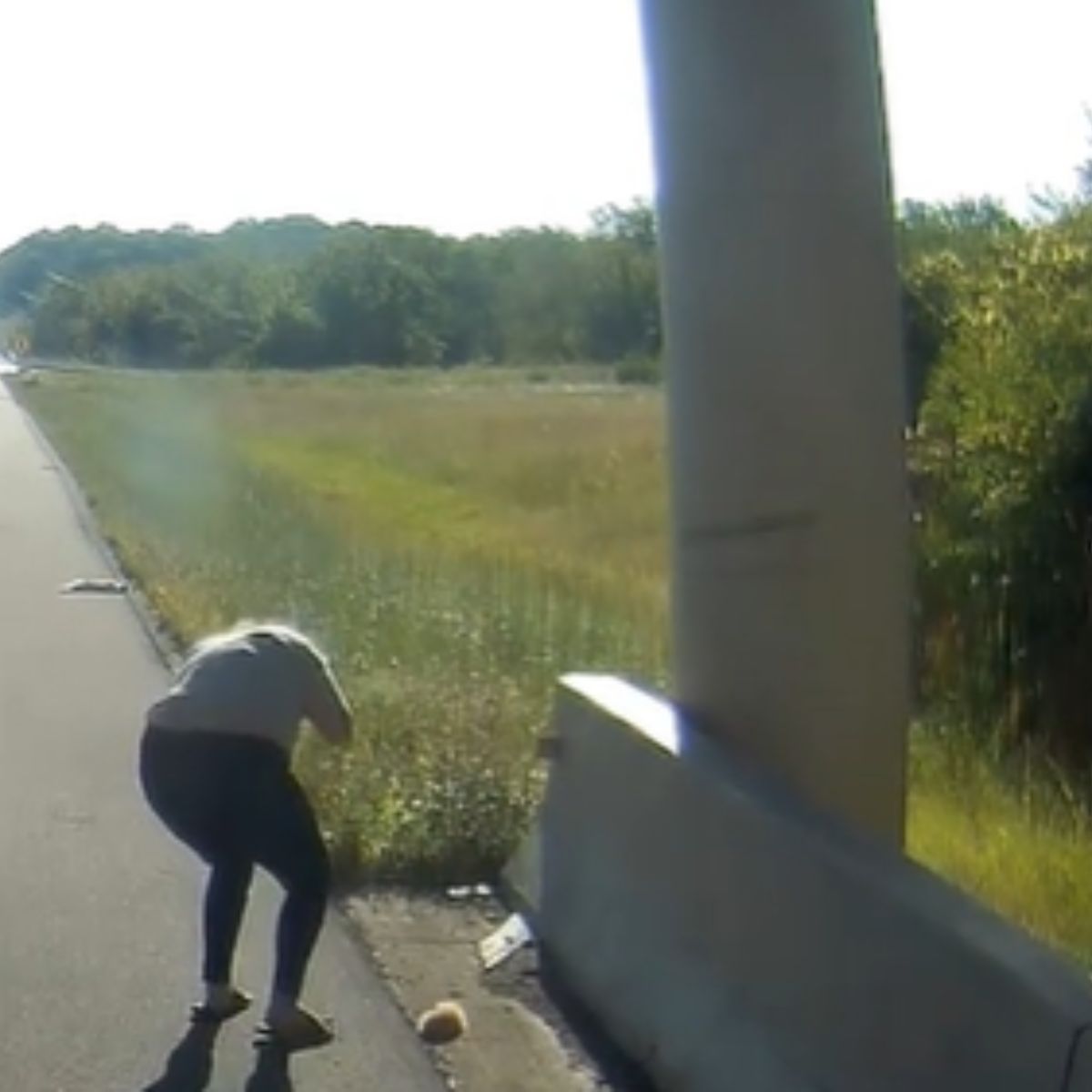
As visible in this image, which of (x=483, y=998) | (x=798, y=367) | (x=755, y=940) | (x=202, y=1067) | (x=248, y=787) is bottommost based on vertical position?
(x=483, y=998)

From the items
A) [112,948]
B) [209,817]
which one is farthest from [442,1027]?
[112,948]

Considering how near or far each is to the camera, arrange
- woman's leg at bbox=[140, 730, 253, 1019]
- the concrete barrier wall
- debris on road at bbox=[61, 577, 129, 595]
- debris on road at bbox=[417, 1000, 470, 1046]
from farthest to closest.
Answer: debris on road at bbox=[61, 577, 129, 595] → debris on road at bbox=[417, 1000, 470, 1046] → woman's leg at bbox=[140, 730, 253, 1019] → the concrete barrier wall

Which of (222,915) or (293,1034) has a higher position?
(222,915)

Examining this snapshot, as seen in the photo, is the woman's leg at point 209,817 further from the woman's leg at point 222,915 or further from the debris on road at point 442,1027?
the debris on road at point 442,1027

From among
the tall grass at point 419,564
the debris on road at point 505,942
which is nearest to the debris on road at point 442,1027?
the debris on road at point 505,942

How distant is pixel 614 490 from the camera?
44.5 metres

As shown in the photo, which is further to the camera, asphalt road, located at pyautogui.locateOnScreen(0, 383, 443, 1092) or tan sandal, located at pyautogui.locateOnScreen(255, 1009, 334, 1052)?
tan sandal, located at pyautogui.locateOnScreen(255, 1009, 334, 1052)

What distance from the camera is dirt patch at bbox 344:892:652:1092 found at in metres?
7.80

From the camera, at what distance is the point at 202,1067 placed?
25.6ft

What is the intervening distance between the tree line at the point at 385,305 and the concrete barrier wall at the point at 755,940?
11264 cm

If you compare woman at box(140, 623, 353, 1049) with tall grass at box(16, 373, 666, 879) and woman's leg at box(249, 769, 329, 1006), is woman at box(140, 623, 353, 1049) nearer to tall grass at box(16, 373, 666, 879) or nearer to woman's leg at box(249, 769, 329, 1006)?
woman's leg at box(249, 769, 329, 1006)

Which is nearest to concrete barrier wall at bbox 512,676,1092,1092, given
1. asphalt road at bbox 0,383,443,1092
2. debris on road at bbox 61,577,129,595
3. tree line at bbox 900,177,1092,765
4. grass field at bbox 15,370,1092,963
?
asphalt road at bbox 0,383,443,1092

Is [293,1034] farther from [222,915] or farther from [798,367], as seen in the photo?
[798,367]

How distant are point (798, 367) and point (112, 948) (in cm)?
332
